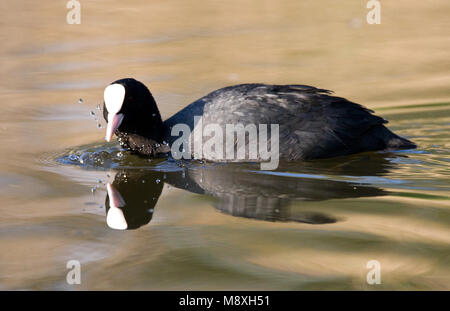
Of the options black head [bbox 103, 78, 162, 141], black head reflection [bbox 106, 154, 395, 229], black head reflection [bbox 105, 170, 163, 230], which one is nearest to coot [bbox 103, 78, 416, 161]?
black head [bbox 103, 78, 162, 141]

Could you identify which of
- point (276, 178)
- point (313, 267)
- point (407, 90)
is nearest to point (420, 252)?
point (313, 267)

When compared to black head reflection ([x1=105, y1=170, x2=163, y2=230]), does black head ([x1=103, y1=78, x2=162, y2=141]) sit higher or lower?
higher

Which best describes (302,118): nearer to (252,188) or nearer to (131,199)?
(252,188)

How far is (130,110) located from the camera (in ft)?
19.9

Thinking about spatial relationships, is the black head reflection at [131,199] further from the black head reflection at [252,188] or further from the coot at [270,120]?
the coot at [270,120]

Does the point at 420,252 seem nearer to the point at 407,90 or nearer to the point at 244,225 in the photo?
the point at 244,225

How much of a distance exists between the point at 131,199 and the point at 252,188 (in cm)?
92

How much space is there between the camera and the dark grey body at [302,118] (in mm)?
5668

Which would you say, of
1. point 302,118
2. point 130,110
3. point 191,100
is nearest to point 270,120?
point 302,118

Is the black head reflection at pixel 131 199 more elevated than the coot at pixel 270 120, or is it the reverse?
the coot at pixel 270 120

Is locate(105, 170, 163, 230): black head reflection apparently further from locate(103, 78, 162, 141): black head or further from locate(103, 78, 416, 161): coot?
locate(103, 78, 162, 141): black head

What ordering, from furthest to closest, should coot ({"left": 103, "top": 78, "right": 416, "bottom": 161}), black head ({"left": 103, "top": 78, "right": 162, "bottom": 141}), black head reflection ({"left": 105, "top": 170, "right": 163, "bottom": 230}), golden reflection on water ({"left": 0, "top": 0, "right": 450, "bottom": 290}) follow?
black head ({"left": 103, "top": 78, "right": 162, "bottom": 141}) < coot ({"left": 103, "top": 78, "right": 416, "bottom": 161}) < black head reflection ({"left": 105, "top": 170, "right": 163, "bottom": 230}) < golden reflection on water ({"left": 0, "top": 0, "right": 450, "bottom": 290})

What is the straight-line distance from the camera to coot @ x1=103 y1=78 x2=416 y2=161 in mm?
5668

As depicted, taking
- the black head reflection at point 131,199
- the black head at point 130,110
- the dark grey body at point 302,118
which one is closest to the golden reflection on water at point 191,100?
the black head reflection at point 131,199
